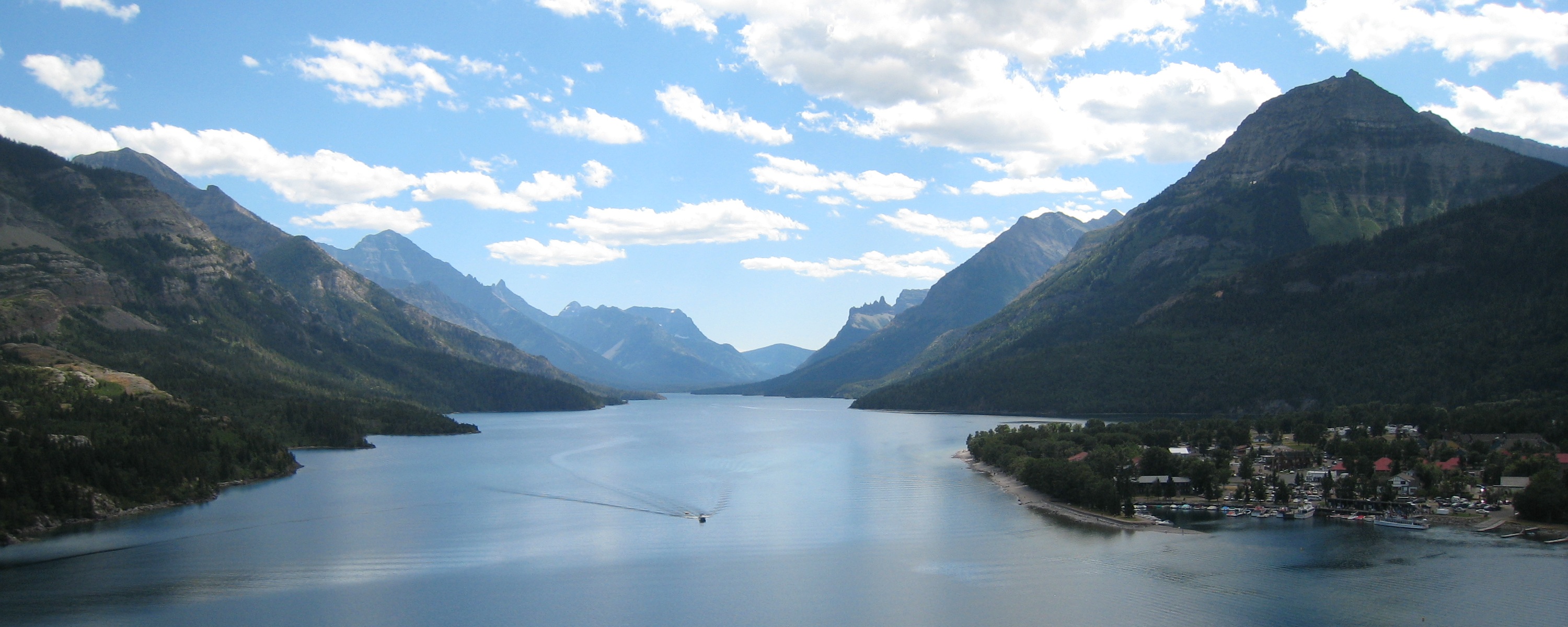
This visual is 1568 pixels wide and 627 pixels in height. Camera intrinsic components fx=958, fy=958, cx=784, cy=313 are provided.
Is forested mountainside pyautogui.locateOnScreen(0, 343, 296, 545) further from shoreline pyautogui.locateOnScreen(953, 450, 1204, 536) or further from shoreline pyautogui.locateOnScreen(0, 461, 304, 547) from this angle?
shoreline pyautogui.locateOnScreen(953, 450, 1204, 536)

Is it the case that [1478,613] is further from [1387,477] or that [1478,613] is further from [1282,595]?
[1387,477]

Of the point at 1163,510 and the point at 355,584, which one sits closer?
the point at 355,584

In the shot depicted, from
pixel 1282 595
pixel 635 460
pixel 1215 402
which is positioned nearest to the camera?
pixel 1282 595

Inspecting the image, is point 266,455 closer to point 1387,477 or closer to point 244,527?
point 244,527

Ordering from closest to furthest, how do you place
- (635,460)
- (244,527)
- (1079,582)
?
1. (1079,582)
2. (244,527)
3. (635,460)

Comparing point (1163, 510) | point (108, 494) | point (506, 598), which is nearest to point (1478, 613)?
point (1163, 510)

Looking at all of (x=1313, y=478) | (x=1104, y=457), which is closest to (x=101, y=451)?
(x=1104, y=457)

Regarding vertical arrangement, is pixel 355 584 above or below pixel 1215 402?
below

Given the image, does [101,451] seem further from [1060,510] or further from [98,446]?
[1060,510]
